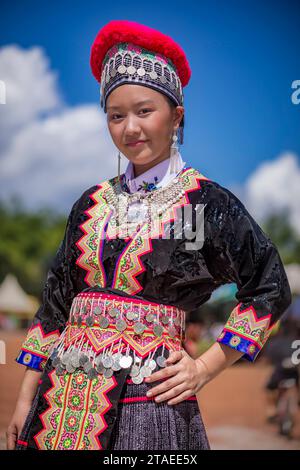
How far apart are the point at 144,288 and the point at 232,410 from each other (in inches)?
463

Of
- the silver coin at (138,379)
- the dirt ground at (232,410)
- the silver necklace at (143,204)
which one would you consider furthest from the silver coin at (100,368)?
the dirt ground at (232,410)

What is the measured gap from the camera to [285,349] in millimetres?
9883

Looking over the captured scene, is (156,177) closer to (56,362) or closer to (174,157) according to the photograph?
(174,157)

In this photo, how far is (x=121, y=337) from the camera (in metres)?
2.09

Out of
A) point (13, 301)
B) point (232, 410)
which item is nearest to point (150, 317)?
point (232, 410)

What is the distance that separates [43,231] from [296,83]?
58464 mm

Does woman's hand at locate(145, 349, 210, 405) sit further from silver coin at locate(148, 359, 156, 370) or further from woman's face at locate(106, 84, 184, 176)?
woman's face at locate(106, 84, 184, 176)

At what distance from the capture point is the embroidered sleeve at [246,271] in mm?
2072

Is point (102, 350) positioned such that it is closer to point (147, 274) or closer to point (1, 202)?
point (147, 274)

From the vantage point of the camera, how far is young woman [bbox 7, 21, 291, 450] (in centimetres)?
204

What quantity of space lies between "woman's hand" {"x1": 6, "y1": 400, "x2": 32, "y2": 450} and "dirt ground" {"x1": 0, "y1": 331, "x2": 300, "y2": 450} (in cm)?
228

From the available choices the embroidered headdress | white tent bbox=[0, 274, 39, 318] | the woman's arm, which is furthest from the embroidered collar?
white tent bbox=[0, 274, 39, 318]

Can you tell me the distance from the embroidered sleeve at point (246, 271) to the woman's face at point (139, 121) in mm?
307

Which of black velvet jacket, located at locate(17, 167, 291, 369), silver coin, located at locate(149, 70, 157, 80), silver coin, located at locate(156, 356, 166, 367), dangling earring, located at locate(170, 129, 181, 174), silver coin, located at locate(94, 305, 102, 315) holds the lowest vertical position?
silver coin, located at locate(156, 356, 166, 367)
